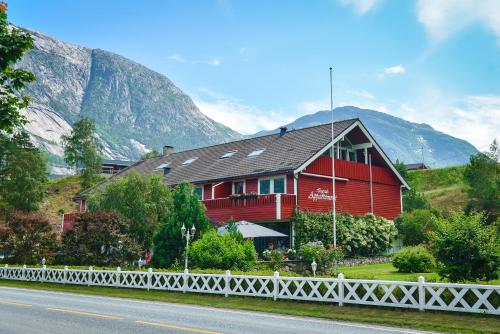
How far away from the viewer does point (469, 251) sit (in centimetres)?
1638

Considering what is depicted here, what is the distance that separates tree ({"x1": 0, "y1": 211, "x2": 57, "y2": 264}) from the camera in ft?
109

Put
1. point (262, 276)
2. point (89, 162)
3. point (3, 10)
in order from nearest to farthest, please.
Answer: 1. point (3, 10)
2. point (262, 276)
3. point (89, 162)

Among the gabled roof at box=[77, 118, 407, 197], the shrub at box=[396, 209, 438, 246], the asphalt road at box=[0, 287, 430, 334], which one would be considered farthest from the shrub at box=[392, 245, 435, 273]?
the shrub at box=[396, 209, 438, 246]

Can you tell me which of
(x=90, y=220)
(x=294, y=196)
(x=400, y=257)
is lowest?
(x=400, y=257)

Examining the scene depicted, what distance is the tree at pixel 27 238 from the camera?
33.2m

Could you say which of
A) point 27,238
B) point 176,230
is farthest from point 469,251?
point 27,238

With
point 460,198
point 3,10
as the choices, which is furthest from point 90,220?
point 460,198

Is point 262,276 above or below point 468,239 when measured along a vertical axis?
below

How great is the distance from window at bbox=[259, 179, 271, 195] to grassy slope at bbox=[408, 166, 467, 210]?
122 feet

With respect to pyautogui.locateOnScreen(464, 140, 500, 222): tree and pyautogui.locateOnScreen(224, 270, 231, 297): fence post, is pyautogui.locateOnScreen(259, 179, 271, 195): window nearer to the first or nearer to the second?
pyautogui.locateOnScreen(224, 270, 231, 297): fence post

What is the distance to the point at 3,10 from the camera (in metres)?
10.3

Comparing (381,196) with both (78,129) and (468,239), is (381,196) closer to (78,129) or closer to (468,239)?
(468,239)

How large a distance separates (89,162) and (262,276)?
67384 millimetres

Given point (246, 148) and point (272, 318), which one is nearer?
point (272, 318)
